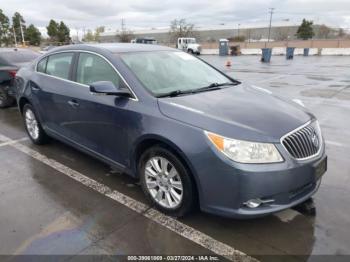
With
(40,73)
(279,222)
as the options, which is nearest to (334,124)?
(279,222)

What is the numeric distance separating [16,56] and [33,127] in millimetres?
4035

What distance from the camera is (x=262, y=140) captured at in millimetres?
2576

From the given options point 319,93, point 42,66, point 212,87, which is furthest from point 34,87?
point 319,93

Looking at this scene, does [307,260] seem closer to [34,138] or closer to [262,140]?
[262,140]

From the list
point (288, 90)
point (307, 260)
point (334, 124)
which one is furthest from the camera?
point (288, 90)

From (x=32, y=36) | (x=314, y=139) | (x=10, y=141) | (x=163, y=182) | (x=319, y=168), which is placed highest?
(x=32, y=36)

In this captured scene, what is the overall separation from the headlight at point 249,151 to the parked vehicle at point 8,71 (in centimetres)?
684

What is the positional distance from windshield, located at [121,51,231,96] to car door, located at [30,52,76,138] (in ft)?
3.35

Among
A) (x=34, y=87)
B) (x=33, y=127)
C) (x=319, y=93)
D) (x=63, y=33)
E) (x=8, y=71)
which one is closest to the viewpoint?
(x=34, y=87)

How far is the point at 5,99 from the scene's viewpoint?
7.97 meters

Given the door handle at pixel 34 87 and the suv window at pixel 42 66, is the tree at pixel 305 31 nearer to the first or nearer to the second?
the suv window at pixel 42 66

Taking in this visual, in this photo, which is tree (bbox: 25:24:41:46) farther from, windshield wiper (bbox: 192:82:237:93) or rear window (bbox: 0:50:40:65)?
windshield wiper (bbox: 192:82:237:93)

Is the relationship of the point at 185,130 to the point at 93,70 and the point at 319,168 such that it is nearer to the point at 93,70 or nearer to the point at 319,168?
the point at 319,168

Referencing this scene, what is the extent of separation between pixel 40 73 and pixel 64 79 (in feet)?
2.92
